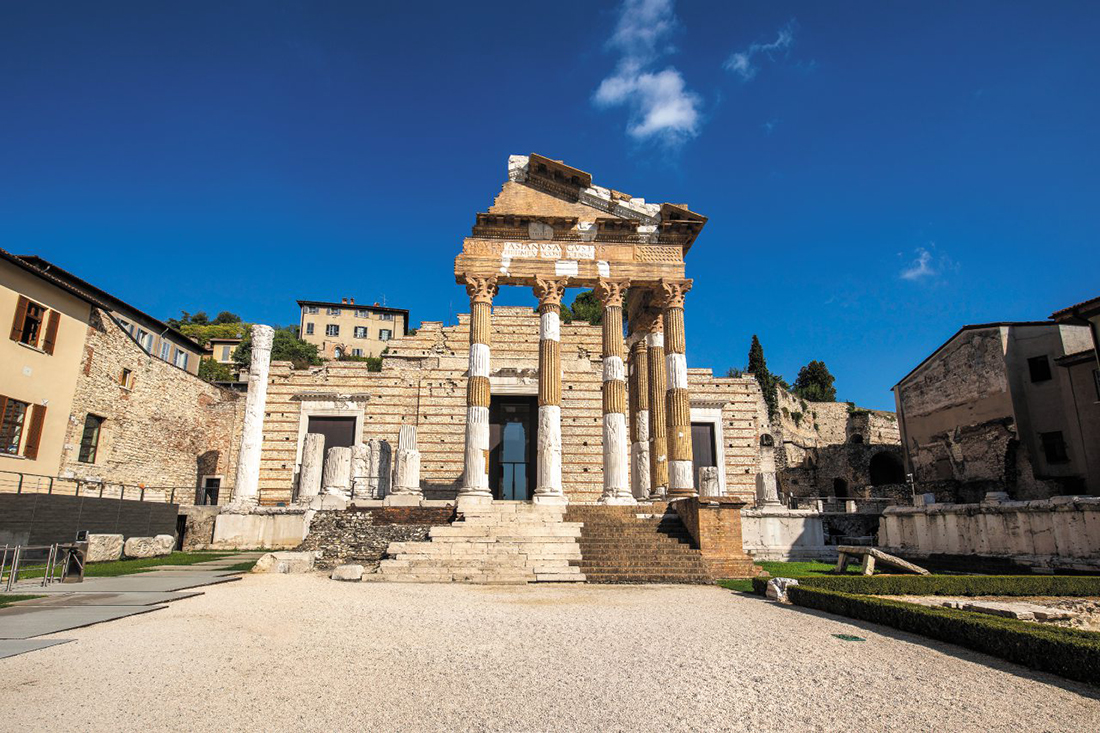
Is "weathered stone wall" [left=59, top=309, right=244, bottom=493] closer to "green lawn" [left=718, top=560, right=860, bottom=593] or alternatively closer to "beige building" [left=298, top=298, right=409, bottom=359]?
"green lawn" [left=718, top=560, right=860, bottom=593]

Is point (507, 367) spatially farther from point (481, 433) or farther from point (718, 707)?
point (718, 707)

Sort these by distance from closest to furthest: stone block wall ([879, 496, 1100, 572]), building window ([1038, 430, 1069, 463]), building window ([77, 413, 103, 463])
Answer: stone block wall ([879, 496, 1100, 572]) < building window ([77, 413, 103, 463]) < building window ([1038, 430, 1069, 463])

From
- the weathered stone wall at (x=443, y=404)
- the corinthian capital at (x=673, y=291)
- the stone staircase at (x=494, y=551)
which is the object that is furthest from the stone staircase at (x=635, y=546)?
the weathered stone wall at (x=443, y=404)

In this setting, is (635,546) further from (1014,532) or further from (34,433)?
(34,433)

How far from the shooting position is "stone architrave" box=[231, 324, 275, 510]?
74.6 ft

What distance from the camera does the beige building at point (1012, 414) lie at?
2588cm

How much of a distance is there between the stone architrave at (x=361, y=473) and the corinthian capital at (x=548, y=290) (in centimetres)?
794

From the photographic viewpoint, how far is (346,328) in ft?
217

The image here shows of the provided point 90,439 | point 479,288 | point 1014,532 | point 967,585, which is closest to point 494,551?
point 479,288

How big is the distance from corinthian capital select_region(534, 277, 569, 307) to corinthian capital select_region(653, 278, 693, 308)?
3.40 m

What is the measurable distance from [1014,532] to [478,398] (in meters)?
15.3

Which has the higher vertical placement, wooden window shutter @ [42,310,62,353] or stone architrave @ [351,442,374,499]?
wooden window shutter @ [42,310,62,353]

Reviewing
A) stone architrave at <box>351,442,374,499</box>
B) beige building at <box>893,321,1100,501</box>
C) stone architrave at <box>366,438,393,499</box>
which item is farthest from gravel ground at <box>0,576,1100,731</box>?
beige building at <box>893,321,1100,501</box>

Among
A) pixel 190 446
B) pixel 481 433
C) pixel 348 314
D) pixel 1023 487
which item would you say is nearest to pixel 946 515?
pixel 1023 487
